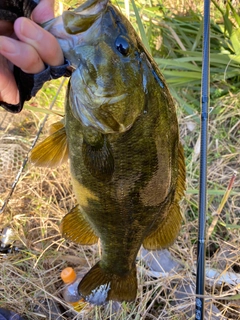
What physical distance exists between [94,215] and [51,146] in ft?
1.28

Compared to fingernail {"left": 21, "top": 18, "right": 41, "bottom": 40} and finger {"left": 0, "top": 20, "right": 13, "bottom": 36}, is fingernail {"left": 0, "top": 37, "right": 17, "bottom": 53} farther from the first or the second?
finger {"left": 0, "top": 20, "right": 13, "bottom": 36}

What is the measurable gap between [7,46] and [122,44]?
405 mm

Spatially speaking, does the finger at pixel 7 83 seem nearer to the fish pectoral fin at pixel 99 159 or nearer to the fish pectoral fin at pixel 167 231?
the fish pectoral fin at pixel 99 159

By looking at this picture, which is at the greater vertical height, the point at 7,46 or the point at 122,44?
the point at 7,46

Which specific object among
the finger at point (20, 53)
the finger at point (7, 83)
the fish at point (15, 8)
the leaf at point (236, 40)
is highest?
the fish at point (15, 8)

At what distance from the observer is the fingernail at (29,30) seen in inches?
40.3

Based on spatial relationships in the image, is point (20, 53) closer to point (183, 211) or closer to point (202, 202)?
point (202, 202)

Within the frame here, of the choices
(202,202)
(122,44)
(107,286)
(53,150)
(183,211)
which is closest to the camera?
(122,44)

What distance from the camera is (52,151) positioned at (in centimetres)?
150

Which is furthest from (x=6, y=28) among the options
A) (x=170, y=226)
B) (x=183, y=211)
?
(x=183, y=211)

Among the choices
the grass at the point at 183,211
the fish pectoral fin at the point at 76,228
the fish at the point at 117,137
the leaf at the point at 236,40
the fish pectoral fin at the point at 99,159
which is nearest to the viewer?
the fish at the point at 117,137

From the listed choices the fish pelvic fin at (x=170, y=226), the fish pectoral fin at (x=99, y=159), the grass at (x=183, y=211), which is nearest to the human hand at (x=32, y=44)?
the fish pectoral fin at (x=99, y=159)

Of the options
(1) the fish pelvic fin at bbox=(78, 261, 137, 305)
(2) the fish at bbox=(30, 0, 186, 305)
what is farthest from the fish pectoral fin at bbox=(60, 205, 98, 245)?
(1) the fish pelvic fin at bbox=(78, 261, 137, 305)

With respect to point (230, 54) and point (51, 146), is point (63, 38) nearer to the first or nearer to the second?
point (51, 146)
